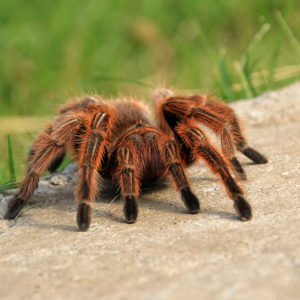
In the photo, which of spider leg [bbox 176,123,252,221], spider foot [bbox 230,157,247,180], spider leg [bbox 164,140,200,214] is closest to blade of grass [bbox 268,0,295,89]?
spider foot [bbox 230,157,247,180]

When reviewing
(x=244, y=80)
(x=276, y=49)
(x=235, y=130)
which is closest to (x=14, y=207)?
(x=235, y=130)

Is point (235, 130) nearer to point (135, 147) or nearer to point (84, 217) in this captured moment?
point (135, 147)

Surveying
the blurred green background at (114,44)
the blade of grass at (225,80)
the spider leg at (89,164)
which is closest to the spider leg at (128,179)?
the spider leg at (89,164)

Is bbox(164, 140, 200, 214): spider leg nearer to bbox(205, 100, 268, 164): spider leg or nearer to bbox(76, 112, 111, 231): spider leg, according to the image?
bbox(76, 112, 111, 231): spider leg

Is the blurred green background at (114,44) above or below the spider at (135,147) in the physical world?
above

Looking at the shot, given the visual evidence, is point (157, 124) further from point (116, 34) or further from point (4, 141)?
point (116, 34)

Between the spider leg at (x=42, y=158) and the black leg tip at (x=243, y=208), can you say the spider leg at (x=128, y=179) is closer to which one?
the spider leg at (x=42, y=158)
